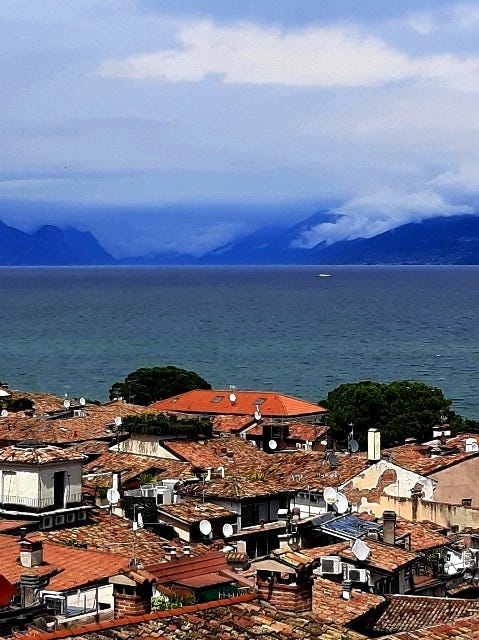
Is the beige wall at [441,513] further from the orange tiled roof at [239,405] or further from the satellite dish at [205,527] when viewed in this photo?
the orange tiled roof at [239,405]

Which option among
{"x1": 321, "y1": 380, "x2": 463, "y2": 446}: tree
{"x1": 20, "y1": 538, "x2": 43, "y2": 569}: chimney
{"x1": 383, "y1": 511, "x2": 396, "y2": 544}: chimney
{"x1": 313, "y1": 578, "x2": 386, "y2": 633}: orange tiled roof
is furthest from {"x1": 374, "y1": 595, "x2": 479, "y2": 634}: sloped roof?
{"x1": 321, "y1": 380, "x2": 463, "y2": 446}: tree

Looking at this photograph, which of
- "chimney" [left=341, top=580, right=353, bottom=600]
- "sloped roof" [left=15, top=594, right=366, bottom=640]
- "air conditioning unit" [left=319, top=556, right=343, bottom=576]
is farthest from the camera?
"air conditioning unit" [left=319, top=556, right=343, bottom=576]

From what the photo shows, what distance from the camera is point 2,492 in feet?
82.8

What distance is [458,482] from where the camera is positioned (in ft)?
106

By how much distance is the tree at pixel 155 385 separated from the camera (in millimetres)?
69000

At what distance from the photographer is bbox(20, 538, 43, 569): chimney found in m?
18.8

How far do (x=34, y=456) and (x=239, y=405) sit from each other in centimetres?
3488

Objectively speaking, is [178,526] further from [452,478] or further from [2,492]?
[452,478]

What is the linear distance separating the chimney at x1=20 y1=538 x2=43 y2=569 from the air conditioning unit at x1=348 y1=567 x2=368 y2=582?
458cm

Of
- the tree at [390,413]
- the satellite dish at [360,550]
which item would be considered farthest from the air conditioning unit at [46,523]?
the tree at [390,413]

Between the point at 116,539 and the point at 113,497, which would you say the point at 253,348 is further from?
the point at 116,539

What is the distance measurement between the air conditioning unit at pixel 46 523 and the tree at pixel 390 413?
989 inches

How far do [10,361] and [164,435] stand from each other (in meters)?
88.3

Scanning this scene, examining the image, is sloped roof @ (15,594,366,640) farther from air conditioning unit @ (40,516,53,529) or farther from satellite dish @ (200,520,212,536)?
air conditioning unit @ (40,516,53,529)
